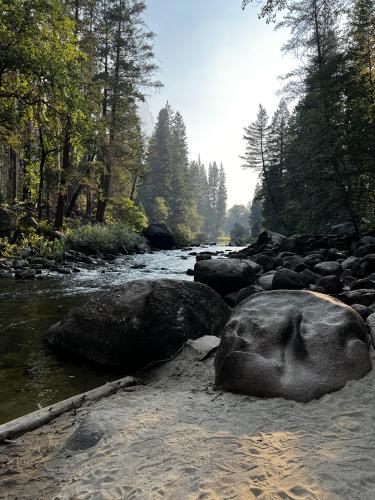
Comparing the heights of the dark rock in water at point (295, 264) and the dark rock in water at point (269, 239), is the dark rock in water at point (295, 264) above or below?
below

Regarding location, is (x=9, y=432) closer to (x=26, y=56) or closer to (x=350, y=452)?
(x=350, y=452)

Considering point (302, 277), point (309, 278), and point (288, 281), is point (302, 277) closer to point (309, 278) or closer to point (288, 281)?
point (288, 281)

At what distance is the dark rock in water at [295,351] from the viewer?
327 cm

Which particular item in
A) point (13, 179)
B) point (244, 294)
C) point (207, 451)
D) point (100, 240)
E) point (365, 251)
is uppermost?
point (13, 179)

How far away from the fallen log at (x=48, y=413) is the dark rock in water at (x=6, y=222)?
46.6 ft

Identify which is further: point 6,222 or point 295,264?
point 6,222

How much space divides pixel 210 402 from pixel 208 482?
1231mm

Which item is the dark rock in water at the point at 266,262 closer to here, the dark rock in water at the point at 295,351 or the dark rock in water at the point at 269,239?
the dark rock in water at the point at 269,239

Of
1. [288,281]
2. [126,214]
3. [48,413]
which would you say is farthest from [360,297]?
[126,214]

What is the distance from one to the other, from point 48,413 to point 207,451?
1.58m

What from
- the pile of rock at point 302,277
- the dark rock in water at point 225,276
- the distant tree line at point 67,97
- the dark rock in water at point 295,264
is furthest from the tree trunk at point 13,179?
the dark rock in water at point 295,264

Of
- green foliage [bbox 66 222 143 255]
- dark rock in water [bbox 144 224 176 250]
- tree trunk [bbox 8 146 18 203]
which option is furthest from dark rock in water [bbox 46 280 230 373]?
dark rock in water [bbox 144 224 176 250]

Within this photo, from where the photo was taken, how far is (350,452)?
231cm

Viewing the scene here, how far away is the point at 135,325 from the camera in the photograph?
4.83 m
